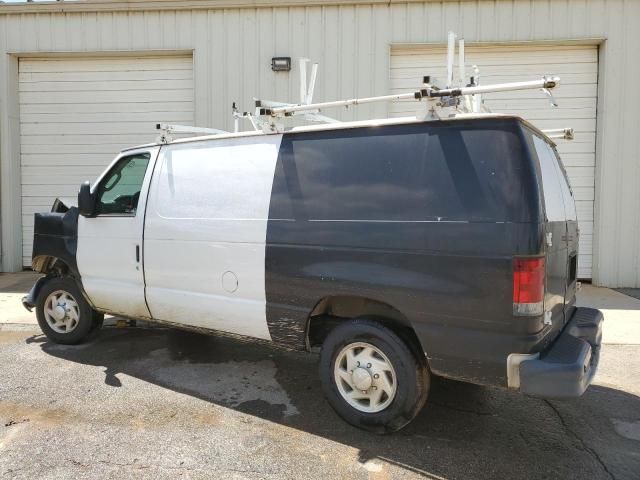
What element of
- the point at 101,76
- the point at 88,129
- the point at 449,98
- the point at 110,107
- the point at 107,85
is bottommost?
the point at 449,98

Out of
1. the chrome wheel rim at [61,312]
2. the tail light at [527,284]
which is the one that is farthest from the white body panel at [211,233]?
the tail light at [527,284]

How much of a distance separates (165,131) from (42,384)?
7.85 feet

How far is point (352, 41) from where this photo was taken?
8.55 metres

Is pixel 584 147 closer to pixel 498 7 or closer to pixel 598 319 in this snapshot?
pixel 498 7

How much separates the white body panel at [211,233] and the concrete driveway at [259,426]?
61 cm

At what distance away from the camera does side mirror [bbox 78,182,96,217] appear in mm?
4875

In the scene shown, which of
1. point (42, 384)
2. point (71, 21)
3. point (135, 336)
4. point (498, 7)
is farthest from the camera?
point (71, 21)

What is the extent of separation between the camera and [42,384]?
431 cm

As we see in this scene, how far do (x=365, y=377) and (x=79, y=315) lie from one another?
131 inches

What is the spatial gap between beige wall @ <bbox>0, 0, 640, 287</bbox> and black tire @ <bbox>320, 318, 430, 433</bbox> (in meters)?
5.76

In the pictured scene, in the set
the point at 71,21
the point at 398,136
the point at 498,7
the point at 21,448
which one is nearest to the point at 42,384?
the point at 21,448

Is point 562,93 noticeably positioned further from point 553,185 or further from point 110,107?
point 110,107

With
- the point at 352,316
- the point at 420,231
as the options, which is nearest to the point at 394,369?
the point at 352,316

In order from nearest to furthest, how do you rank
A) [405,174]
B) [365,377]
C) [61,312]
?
[405,174]
[365,377]
[61,312]
